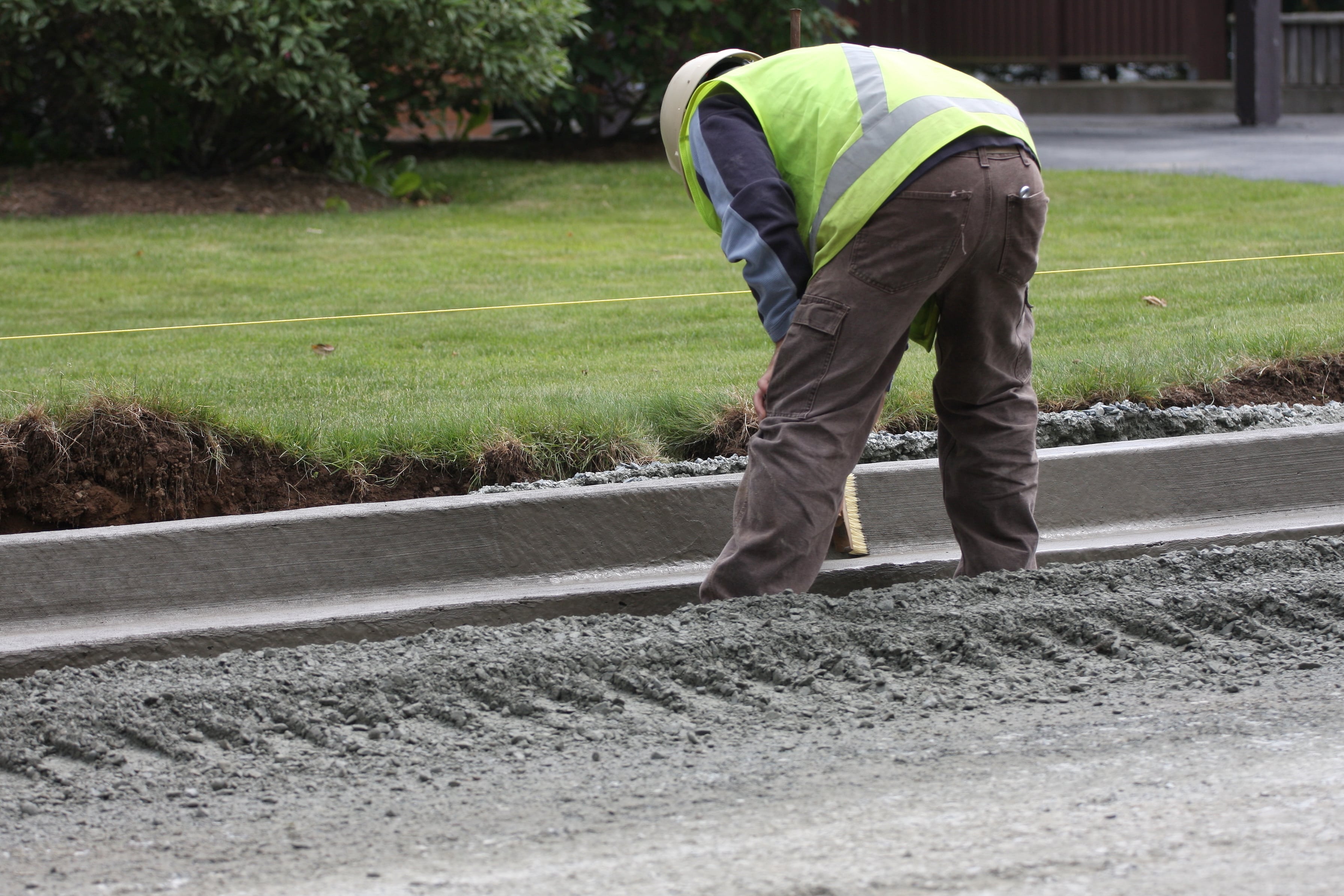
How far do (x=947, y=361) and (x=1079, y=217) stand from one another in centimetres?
595

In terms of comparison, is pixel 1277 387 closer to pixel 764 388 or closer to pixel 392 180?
pixel 764 388

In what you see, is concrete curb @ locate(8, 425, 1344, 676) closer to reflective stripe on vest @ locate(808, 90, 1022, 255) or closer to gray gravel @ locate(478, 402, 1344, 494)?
gray gravel @ locate(478, 402, 1344, 494)

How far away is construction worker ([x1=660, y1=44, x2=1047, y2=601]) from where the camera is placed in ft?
11.1

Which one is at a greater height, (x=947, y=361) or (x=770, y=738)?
(x=947, y=361)

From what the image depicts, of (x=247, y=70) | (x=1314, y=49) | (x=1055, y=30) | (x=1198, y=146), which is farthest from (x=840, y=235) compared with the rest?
(x=1055, y=30)

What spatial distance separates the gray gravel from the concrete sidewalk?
Answer: 21.1 feet

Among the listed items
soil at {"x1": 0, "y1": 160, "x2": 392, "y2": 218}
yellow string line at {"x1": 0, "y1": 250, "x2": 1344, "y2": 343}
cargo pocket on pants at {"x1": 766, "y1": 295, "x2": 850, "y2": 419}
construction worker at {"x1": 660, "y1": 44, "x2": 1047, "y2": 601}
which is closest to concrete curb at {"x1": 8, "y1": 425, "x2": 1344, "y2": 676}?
construction worker at {"x1": 660, "y1": 44, "x2": 1047, "y2": 601}

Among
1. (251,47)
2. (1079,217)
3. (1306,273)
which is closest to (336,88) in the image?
(251,47)

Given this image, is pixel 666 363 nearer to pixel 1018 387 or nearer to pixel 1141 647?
pixel 1018 387

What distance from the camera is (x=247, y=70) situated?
9352mm

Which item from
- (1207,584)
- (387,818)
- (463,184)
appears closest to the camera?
(387,818)

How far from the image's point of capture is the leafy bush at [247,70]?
9.34 metres

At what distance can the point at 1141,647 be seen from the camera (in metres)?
3.33

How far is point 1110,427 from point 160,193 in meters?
7.53
